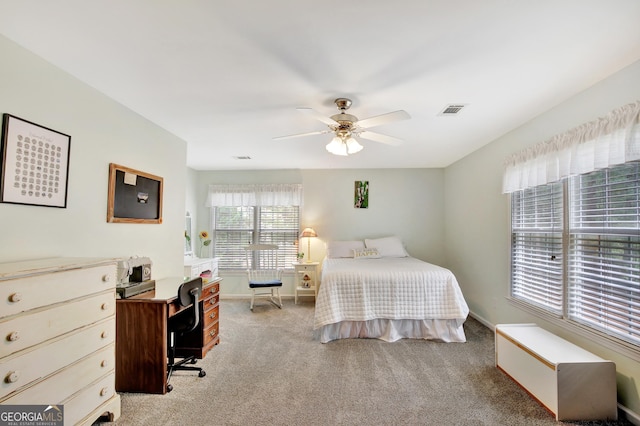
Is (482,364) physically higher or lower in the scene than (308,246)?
lower

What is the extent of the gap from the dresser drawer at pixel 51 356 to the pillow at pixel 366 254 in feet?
11.7

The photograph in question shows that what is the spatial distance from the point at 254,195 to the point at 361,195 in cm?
203

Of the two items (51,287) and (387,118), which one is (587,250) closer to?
(387,118)

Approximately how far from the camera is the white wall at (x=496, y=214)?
6.75ft

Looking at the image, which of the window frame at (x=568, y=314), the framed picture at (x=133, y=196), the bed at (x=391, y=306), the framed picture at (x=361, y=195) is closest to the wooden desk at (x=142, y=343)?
the framed picture at (x=133, y=196)

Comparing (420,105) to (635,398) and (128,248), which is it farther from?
(128,248)

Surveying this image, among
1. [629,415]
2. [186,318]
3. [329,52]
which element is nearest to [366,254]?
[186,318]

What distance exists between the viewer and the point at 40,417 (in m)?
1.56

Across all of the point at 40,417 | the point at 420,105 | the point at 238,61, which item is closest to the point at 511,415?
the point at 420,105

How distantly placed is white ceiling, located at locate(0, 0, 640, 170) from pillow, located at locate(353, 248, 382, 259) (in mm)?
2542

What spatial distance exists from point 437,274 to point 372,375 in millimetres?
1451

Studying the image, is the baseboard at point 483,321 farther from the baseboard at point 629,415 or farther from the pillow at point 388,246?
the baseboard at point 629,415

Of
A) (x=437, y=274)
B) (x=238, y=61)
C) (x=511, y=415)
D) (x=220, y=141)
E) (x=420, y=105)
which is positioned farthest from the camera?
(x=220, y=141)

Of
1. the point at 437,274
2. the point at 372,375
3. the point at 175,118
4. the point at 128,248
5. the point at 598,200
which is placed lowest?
the point at 372,375
